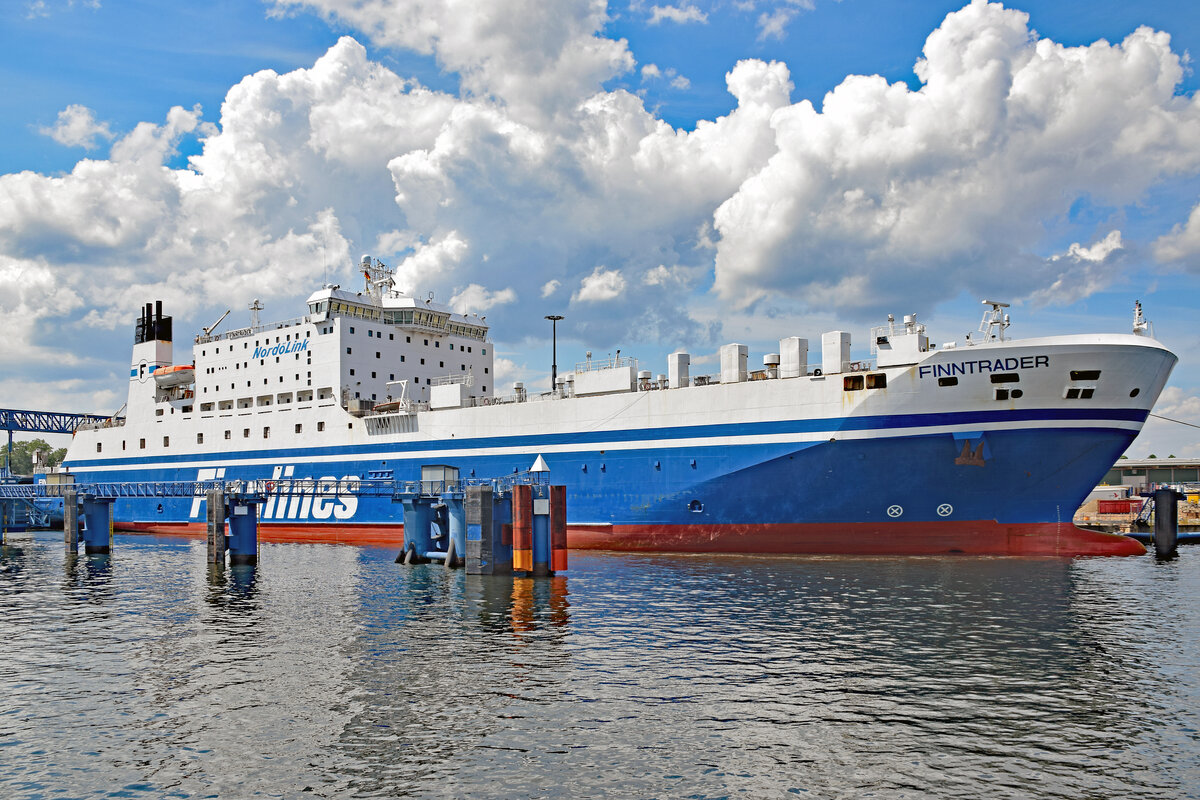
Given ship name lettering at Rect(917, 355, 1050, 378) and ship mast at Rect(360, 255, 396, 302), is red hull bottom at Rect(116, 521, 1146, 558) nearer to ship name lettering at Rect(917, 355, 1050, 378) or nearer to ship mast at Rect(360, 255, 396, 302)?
ship name lettering at Rect(917, 355, 1050, 378)

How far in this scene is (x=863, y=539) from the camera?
31.4 meters

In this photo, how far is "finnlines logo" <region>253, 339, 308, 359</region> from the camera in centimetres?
4838

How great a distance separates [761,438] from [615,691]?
1937cm

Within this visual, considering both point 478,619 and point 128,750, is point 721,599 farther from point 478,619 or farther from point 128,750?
point 128,750

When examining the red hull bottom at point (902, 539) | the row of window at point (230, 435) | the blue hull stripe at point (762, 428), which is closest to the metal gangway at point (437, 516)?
the blue hull stripe at point (762, 428)

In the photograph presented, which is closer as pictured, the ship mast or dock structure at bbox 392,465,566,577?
dock structure at bbox 392,465,566,577

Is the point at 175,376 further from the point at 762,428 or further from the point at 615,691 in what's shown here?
the point at 615,691

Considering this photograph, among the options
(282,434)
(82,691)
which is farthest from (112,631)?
(282,434)

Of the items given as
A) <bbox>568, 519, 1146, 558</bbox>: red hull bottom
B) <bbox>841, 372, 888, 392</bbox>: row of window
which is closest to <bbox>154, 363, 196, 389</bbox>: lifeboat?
<bbox>568, 519, 1146, 558</bbox>: red hull bottom

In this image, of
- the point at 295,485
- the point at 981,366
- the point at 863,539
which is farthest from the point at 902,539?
the point at 295,485

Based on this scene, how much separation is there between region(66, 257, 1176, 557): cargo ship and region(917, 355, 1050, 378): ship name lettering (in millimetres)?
61

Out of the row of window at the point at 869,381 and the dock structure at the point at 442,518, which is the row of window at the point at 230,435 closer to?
the dock structure at the point at 442,518

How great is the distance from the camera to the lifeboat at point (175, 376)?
55812 mm

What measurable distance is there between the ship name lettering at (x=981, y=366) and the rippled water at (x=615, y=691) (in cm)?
734
